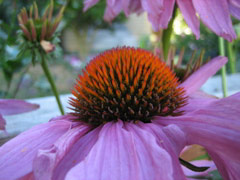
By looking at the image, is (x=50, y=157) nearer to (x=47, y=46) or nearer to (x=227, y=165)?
(x=227, y=165)

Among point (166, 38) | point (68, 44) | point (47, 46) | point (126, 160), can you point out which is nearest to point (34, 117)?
point (47, 46)

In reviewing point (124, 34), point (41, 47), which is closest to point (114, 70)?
point (41, 47)

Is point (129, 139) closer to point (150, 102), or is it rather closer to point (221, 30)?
point (150, 102)

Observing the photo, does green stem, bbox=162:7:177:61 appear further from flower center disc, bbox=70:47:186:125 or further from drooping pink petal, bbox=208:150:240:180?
drooping pink petal, bbox=208:150:240:180

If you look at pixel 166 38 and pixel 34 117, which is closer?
pixel 166 38

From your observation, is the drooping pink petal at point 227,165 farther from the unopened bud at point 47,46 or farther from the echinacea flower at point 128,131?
the unopened bud at point 47,46

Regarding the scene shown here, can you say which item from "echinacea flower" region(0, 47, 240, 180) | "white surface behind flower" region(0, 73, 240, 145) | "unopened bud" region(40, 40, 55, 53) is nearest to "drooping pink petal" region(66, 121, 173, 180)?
"echinacea flower" region(0, 47, 240, 180)

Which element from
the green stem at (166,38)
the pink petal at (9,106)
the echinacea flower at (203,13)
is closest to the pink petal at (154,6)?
the echinacea flower at (203,13)

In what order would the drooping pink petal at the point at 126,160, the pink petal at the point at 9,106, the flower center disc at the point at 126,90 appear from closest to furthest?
the drooping pink petal at the point at 126,160
the flower center disc at the point at 126,90
the pink petal at the point at 9,106
